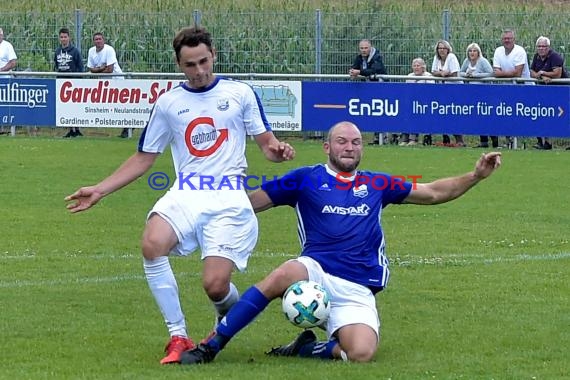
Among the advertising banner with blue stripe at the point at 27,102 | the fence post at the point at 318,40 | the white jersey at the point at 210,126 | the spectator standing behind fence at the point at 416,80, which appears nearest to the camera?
the white jersey at the point at 210,126

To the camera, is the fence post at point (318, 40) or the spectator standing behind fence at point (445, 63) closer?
the spectator standing behind fence at point (445, 63)

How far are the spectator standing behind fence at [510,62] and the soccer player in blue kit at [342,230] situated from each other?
15487 millimetres

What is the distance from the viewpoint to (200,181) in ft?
25.8

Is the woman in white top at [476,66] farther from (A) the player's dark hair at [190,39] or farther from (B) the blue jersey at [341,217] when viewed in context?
(A) the player's dark hair at [190,39]

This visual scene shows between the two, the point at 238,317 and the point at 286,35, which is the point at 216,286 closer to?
the point at 238,317

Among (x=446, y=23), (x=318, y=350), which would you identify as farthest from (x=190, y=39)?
(x=446, y=23)

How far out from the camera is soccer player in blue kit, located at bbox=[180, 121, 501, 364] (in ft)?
25.5

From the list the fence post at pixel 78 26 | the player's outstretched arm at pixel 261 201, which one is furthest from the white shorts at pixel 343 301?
the fence post at pixel 78 26

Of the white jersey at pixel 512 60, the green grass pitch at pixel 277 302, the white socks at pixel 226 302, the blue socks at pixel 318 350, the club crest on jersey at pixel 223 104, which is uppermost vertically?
the club crest on jersey at pixel 223 104

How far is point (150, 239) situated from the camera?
25.0 ft

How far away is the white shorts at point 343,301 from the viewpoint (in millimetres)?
7816

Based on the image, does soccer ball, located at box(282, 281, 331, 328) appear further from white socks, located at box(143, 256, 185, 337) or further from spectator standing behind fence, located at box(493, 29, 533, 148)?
spectator standing behind fence, located at box(493, 29, 533, 148)

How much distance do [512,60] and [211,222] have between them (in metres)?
16.6

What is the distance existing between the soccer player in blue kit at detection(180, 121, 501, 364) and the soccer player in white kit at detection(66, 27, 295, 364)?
0.88ft
